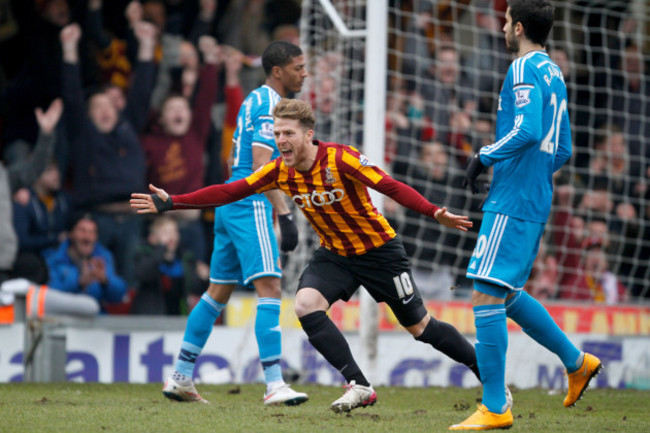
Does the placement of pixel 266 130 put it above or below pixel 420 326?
above

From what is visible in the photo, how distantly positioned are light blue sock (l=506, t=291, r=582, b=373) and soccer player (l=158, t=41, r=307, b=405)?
135cm

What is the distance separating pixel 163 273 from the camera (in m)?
9.08

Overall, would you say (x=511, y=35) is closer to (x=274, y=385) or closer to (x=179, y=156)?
(x=274, y=385)

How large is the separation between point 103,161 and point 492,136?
4.01m

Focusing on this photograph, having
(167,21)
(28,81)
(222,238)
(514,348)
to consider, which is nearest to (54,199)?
(28,81)

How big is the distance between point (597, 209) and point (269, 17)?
14.8 feet

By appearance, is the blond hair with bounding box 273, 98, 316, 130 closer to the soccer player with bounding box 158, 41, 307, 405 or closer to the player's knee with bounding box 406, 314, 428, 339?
the soccer player with bounding box 158, 41, 307, 405

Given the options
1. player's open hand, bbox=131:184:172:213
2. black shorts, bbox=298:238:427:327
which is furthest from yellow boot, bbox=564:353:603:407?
player's open hand, bbox=131:184:172:213

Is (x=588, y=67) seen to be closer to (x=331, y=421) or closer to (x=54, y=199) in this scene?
(x=54, y=199)

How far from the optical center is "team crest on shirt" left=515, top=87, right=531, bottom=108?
4.46 m

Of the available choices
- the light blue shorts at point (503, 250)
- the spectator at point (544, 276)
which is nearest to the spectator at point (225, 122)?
the spectator at point (544, 276)

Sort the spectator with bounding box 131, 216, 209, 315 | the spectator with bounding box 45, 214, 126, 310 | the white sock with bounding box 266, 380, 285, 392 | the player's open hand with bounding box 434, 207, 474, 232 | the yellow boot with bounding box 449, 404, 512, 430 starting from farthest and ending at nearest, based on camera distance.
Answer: the spectator with bounding box 131, 216, 209, 315 < the spectator with bounding box 45, 214, 126, 310 < the white sock with bounding box 266, 380, 285, 392 < the player's open hand with bounding box 434, 207, 474, 232 < the yellow boot with bounding box 449, 404, 512, 430

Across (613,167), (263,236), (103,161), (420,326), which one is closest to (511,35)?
(420,326)

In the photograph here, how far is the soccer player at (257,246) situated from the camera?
224 inches
